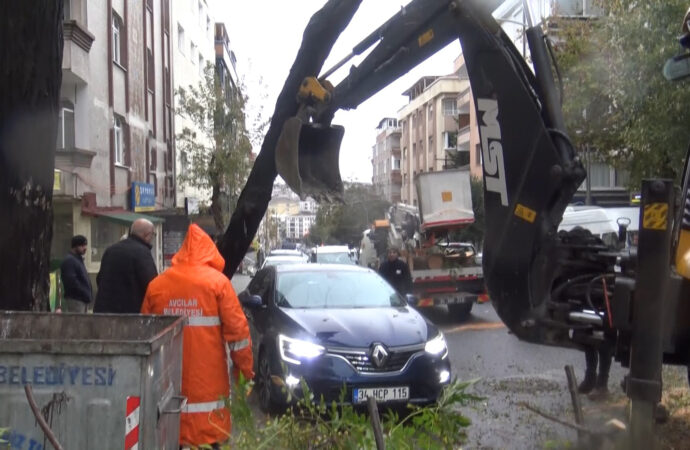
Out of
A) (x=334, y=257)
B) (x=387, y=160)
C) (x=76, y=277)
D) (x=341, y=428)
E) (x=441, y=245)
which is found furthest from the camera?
(x=387, y=160)

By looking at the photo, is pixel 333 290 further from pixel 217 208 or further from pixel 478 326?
pixel 217 208

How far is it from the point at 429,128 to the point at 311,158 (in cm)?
5642

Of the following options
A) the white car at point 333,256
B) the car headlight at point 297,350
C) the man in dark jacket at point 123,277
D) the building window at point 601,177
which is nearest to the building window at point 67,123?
the white car at point 333,256

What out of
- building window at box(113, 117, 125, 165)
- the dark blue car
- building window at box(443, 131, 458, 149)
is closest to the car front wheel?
the dark blue car

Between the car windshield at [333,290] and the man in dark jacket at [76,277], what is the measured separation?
10.2 ft

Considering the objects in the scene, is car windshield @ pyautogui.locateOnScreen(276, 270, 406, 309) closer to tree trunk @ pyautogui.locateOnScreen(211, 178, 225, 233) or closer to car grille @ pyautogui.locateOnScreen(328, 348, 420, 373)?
car grille @ pyautogui.locateOnScreen(328, 348, 420, 373)

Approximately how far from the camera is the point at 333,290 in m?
→ 9.25

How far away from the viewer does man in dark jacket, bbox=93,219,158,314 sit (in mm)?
6629

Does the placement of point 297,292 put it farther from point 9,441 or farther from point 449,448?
point 9,441

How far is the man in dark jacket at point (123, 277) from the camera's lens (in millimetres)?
6629

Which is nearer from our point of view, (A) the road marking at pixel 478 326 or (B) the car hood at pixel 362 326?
(B) the car hood at pixel 362 326

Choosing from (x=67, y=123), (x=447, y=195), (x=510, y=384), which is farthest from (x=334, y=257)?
(x=510, y=384)

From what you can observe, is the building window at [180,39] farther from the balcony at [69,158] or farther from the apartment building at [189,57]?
the balcony at [69,158]

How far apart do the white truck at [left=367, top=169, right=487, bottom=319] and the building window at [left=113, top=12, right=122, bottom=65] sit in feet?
28.8
